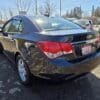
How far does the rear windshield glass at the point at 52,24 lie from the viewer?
15.5 ft

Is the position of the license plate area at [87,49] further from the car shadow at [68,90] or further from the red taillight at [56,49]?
the car shadow at [68,90]

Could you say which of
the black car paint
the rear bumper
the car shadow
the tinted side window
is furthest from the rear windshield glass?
the car shadow

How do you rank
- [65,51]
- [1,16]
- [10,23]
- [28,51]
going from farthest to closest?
[1,16], [10,23], [28,51], [65,51]

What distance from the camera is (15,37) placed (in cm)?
Result: 521

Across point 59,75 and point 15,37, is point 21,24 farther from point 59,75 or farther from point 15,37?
point 59,75

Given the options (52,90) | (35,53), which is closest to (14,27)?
(35,53)

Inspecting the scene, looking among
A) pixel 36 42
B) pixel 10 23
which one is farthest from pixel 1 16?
pixel 36 42

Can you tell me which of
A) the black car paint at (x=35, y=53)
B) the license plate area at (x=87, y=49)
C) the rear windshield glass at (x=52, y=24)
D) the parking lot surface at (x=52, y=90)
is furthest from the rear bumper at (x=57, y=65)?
the rear windshield glass at (x=52, y=24)

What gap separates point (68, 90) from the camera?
15.3 feet

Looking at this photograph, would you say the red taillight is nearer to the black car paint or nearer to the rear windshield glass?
the black car paint

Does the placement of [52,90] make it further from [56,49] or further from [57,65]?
[56,49]

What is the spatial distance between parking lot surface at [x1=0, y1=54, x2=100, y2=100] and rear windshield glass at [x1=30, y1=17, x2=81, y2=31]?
1.10 m

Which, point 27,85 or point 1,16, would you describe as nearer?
point 27,85

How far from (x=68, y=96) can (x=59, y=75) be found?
0.58 meters
